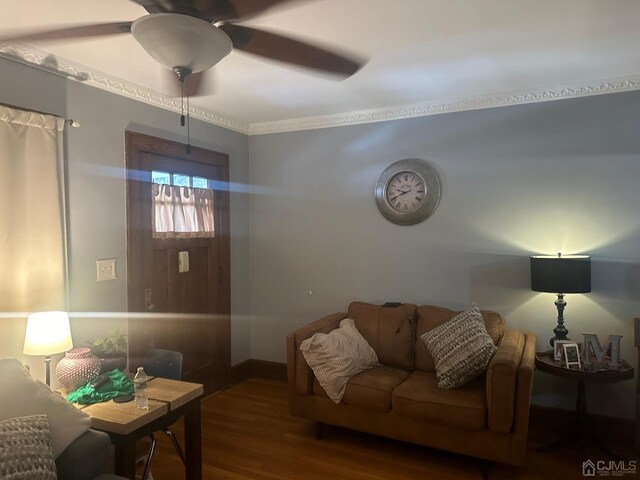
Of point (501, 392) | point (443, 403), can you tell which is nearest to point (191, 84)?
point (443, 403)

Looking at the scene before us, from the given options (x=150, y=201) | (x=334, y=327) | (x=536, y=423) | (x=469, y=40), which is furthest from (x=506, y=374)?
(x=150, y=201)

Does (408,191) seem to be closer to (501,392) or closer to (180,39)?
(501,392)

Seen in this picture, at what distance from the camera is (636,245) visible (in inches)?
121

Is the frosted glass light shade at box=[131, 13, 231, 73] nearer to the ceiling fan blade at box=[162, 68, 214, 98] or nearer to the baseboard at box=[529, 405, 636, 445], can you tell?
the ceiling fan blade at box=[162, 68, 214, 98]

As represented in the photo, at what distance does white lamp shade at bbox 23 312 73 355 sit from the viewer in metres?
2.23

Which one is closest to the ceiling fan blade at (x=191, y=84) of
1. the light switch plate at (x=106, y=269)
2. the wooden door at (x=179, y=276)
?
the wooden door at (x=179, y=276)

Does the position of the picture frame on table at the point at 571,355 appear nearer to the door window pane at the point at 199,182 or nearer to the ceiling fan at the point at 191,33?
the ceiling fan at the point at 191,33

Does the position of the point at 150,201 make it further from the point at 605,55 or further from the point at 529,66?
the point at 605,55

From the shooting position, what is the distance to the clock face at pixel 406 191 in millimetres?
3713

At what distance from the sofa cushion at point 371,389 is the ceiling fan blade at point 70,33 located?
8.22 ft

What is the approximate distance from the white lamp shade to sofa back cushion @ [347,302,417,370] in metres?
2.14

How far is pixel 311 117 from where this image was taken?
13.5 feet

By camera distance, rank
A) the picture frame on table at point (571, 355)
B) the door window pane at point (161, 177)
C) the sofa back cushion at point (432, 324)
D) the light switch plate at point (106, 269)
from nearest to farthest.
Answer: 1. the picture frame on table at point (571, 355)
2. the light switch plate at point (106, 269)
3. the sofa back cushion at point (432, 324)
4. the door window pane at point (161, 177)

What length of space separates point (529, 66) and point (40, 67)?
3055mm
